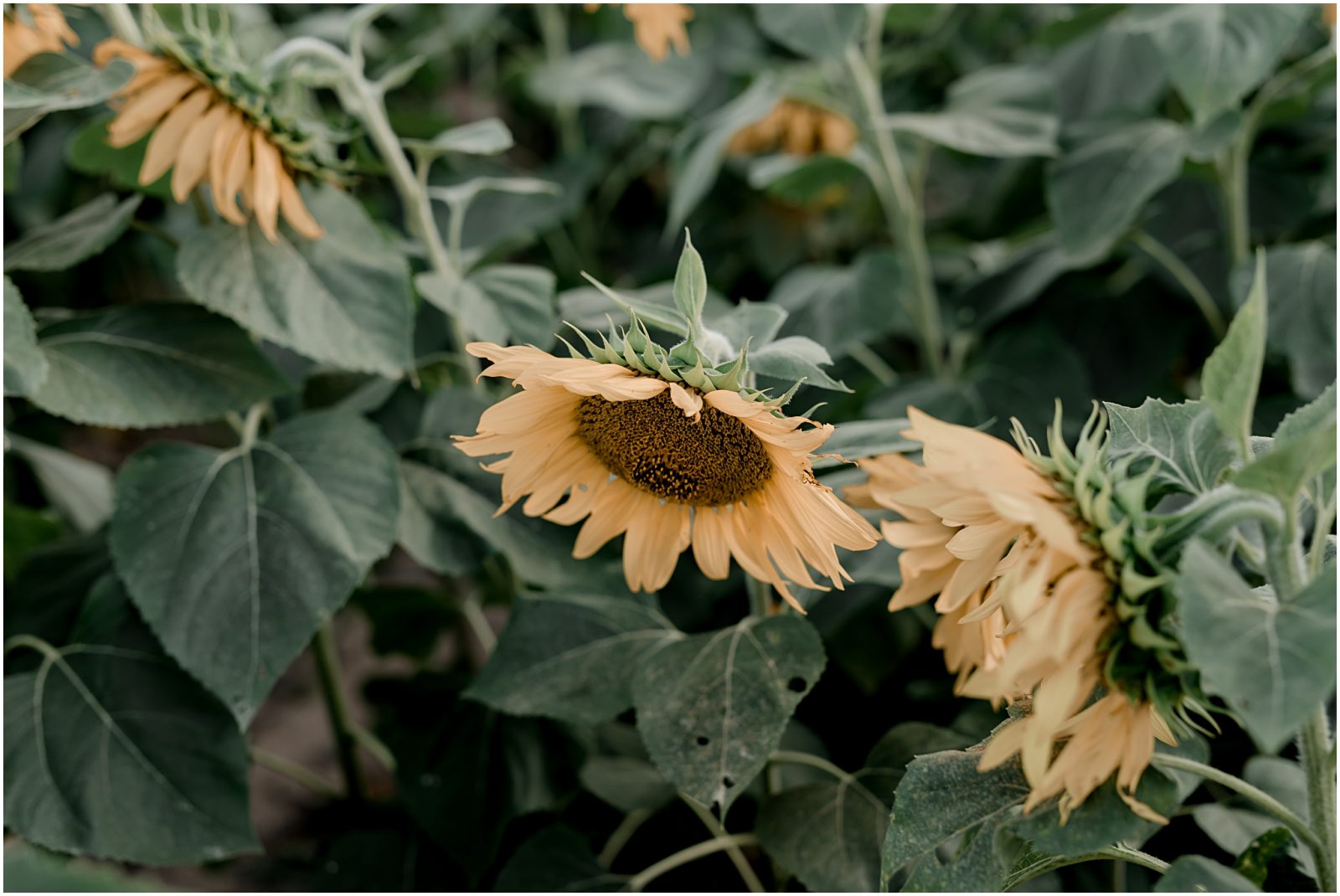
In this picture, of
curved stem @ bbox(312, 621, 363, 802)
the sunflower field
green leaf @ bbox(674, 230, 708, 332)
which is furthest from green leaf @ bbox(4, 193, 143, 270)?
green leaf @ bbox(674, 230, 708, 332)

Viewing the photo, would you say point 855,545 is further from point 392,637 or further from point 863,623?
point 392,637

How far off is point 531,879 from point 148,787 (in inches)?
10.6

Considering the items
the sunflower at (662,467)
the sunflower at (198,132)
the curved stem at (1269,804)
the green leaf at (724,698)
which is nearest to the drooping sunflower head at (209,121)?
the sunflower at (198,132)

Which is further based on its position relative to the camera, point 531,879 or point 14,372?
point 531,879

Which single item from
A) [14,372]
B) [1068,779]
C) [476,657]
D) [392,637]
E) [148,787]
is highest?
[14,372]

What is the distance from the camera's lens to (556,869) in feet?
2.65

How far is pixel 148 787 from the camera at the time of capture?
0.78 metres

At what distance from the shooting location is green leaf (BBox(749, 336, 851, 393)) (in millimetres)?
572

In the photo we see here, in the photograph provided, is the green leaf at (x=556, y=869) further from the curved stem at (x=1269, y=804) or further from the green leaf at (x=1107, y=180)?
the green leaf at (x=1107, y=180)

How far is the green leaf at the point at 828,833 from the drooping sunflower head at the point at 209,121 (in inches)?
20.1

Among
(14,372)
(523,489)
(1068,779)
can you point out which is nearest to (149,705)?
(14,372)

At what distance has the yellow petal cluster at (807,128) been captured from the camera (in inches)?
52.2

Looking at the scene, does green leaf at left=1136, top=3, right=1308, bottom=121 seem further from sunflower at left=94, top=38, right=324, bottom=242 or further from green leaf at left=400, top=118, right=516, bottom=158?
sunflower at left=94, top=38, right=324, bottom=242

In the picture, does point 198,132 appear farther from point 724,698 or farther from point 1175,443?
point 1175,443
